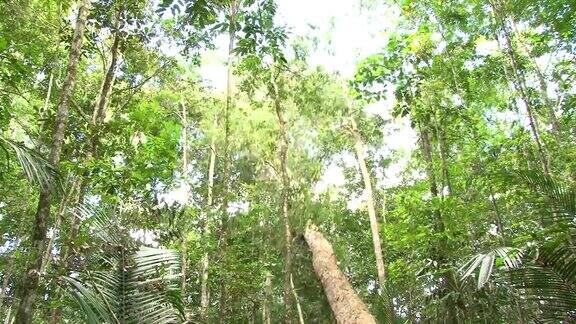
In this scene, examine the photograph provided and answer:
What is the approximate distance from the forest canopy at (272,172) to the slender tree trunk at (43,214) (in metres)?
0.02

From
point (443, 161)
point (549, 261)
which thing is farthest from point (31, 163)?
point (443, 161)

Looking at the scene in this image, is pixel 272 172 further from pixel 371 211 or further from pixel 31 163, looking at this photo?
pixel 31 163

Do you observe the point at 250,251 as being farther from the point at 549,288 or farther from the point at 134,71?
the point at 549,288

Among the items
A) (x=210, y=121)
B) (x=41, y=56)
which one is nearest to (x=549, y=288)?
(x=41, y=56)

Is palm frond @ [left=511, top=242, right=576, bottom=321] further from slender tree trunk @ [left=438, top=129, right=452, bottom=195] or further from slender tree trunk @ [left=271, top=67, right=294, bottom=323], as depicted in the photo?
slender tree trunk @ [left=271, top=67, right=294, bottom=323]

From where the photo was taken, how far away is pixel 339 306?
9422 mm

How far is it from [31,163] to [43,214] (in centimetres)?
99

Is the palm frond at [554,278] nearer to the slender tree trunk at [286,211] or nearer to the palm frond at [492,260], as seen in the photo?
the palm frond at [492,260]

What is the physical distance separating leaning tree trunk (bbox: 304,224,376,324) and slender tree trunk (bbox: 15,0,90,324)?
6599mm

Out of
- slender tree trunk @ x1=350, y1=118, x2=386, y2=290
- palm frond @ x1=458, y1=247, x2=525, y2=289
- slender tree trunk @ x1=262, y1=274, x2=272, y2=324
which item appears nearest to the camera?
palm frond @ x1=458, y1=247, x2=525, y2=289

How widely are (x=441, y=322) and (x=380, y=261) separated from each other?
2.81 m

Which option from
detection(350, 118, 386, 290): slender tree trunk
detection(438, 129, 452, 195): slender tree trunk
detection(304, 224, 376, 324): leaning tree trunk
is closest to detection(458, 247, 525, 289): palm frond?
detection(438, 129, 452, 195): slender tree trunk

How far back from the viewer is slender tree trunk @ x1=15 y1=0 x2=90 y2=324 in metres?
3.09

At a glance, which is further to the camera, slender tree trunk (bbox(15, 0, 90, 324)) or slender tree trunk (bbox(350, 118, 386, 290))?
slender tree trunk (bbox(350, 118, 386, 290))
